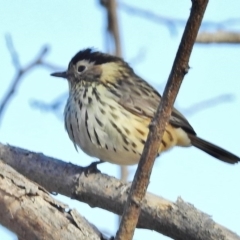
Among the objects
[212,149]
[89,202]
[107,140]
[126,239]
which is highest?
[212,149]

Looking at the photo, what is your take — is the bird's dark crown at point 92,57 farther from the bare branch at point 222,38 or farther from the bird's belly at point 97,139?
the bare branch at point 222,38

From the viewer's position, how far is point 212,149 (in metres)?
7.13

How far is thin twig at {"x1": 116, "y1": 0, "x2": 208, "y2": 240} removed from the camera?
3.30 metres

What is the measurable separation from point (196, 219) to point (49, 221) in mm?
814

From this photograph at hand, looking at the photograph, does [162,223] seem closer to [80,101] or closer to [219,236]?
[219,236]

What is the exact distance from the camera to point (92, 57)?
6.99m

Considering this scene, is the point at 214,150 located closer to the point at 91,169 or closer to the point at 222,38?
the point at 222,38

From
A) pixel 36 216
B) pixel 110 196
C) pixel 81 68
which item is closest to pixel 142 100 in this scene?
pixel 81 68

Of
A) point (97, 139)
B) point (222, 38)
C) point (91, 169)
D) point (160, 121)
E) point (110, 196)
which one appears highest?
point (222, 38)

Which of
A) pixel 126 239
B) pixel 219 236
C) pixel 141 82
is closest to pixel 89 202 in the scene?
pixel 219 236

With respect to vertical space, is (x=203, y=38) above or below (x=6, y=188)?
above

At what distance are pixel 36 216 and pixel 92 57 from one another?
2.98 m

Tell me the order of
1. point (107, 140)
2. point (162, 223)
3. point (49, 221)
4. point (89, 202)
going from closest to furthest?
point (49, 221), point (162, 223), point (89, 202), point (107, 140)

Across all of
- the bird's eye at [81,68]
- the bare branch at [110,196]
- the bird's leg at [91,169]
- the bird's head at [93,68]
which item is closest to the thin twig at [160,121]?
the bare branch at [110,196]
